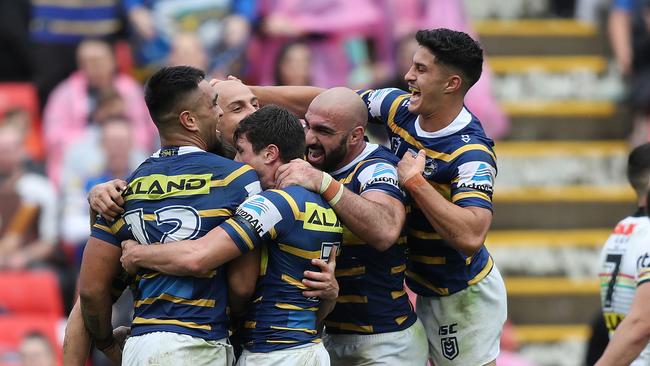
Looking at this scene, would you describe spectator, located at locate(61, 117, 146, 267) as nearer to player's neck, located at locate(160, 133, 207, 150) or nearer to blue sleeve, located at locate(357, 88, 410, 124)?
blue sleeve, located at locate(357, 88, 410, 124)

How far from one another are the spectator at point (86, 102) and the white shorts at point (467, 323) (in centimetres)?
569

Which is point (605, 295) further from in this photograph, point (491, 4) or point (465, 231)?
point (491, 4)

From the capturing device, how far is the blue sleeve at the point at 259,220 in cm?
612

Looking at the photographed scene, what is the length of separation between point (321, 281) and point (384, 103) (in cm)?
130

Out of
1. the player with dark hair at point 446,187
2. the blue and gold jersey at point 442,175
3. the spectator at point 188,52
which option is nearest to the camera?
the player with dark hair at point 446,187

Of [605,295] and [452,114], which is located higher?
[452,114]

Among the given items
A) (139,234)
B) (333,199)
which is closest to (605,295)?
(333,199)

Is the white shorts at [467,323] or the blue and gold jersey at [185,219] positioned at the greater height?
the blue and gold jersey at [185,219]

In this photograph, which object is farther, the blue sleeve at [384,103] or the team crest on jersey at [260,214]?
the blue sleeve at [384,103]

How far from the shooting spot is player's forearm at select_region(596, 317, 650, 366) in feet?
22.9

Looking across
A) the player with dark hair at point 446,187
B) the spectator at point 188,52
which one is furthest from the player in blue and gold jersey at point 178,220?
the spectator at point 188,52

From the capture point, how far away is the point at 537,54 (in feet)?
49.9

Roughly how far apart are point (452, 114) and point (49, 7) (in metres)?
6.93

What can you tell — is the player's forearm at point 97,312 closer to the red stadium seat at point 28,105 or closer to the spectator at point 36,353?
the spectator at point 36,353
